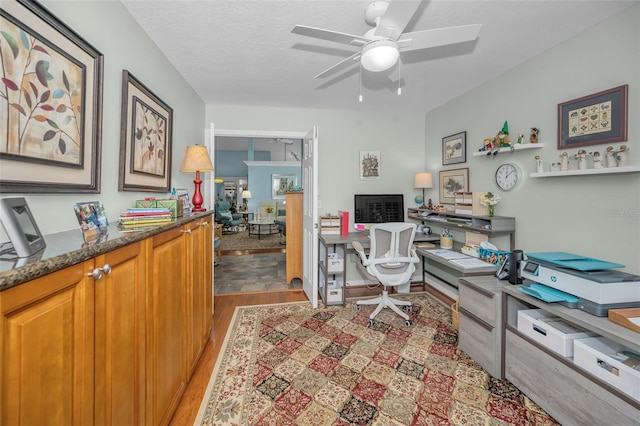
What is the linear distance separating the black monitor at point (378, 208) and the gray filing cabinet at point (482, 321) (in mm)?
1650

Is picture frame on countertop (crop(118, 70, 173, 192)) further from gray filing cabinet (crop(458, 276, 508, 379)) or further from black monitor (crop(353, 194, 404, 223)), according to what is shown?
gray filing cabinet (crop(458, 276, 508, 379))

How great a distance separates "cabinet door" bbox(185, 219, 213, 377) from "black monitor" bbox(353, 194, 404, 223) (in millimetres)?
2027

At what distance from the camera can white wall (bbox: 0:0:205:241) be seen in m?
1.13

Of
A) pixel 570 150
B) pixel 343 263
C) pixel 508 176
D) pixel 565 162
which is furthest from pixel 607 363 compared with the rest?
pixel 343 263

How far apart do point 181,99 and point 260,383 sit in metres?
2.64

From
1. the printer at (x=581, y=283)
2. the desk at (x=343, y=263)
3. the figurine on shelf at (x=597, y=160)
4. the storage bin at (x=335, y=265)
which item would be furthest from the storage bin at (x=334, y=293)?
the figurine on shelf at (x=597, y=160)

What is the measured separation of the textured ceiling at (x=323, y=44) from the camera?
5.49 ft

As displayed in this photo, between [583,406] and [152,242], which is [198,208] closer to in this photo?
[152,242]

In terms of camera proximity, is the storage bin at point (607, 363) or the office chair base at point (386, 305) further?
the office chair base at point (386, 305)

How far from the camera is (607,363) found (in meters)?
1.29

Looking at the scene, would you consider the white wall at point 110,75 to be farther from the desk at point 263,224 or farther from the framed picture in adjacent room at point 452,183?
the desk at point 263,224

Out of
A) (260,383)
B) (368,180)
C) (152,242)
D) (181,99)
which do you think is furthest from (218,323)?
(368,180)

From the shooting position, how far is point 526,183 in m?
2.40

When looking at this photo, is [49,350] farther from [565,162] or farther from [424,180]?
[424,180]
